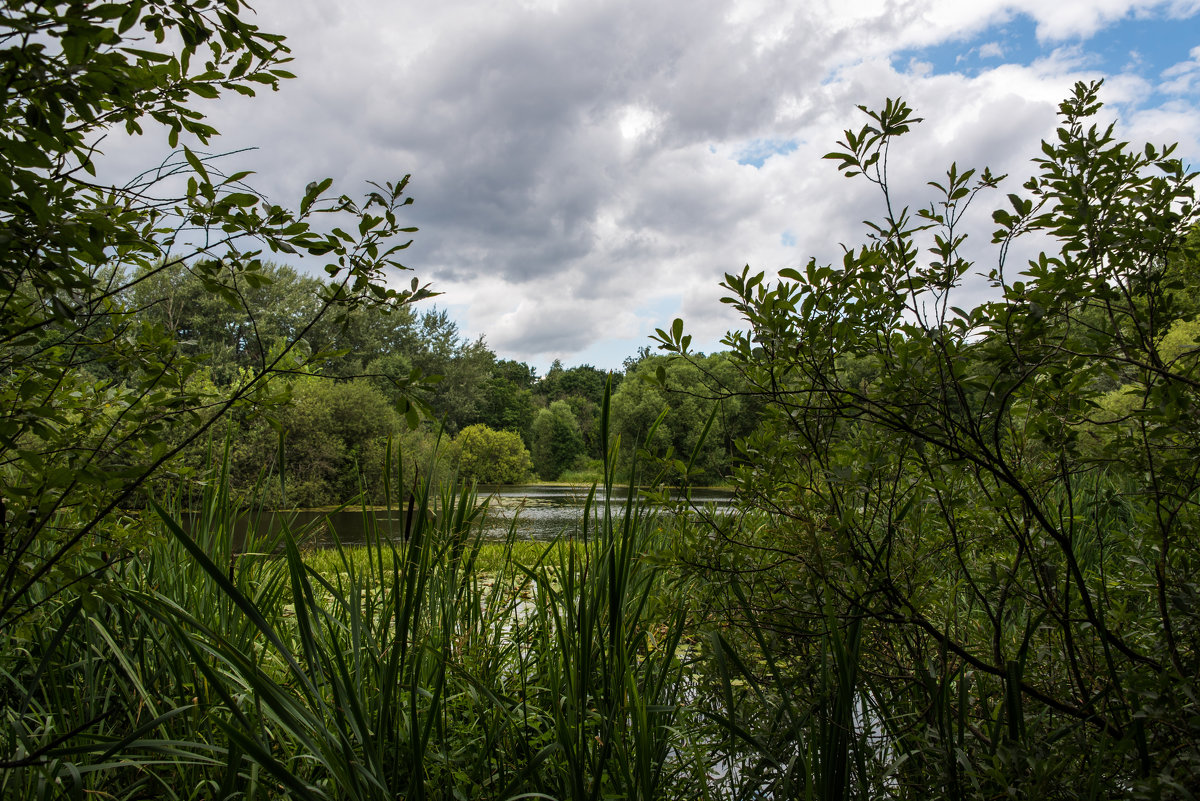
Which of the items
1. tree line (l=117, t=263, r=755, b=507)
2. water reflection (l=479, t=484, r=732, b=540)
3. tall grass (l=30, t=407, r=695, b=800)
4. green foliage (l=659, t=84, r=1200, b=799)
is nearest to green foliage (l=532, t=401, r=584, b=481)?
tree line (l=117, t=263, r=755, b=507)

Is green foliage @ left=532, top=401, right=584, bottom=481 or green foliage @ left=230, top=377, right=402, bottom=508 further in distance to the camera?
green foliage @ left=532, top=401, right=584, bottom=481

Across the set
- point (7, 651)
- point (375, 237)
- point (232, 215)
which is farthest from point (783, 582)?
point (7, 651)

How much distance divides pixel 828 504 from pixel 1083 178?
780 millimetres

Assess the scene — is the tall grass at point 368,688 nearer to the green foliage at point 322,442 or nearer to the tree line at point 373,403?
the tree line at point 373,403

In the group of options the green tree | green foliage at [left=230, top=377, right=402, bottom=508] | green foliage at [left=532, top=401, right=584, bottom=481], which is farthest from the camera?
green foliage at [left=532, top=401, right=584, bottom=481]

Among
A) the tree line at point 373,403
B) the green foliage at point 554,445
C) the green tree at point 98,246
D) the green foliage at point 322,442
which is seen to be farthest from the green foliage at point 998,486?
the green foliage at point 554,445

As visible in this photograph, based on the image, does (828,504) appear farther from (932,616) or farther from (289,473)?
(289,473)

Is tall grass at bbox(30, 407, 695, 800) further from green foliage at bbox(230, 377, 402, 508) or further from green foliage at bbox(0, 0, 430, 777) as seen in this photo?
green foliage at bbox(230, 377, 402, 508)

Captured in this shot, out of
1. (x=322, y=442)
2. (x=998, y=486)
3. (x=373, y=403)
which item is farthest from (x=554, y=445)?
(x=998, y=486)

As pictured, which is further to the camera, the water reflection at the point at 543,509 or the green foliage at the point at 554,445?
the green foliage at the point at 554,445

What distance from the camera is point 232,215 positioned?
1220mm

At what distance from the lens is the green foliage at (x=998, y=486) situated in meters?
1.06

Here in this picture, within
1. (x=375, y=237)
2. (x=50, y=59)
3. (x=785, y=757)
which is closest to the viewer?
(x=50, y=59)

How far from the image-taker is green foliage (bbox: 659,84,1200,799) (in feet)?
3.49
